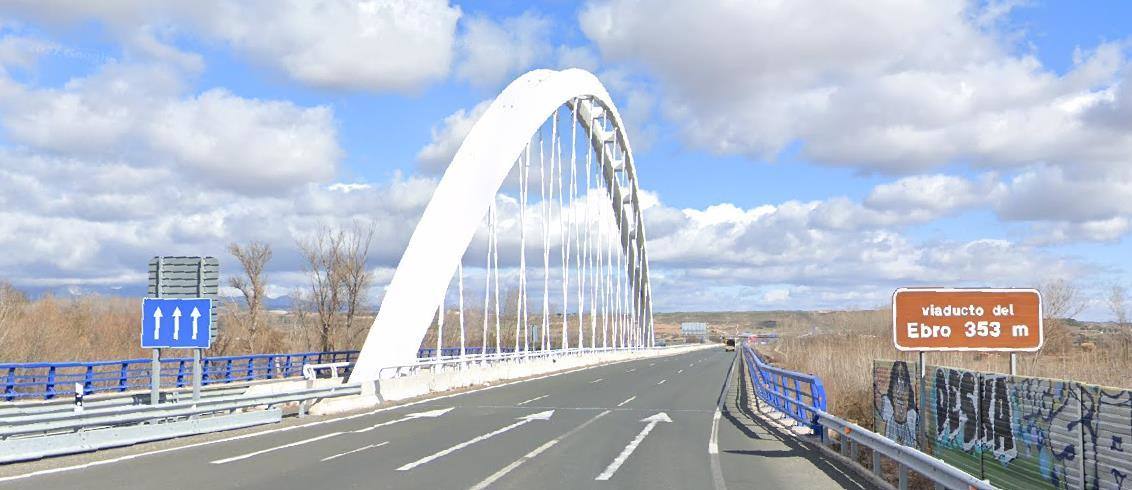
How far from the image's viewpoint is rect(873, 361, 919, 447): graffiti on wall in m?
12.9

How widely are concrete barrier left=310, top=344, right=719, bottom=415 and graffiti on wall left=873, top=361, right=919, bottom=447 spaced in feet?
46.5

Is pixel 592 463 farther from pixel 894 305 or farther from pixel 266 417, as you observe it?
pixel 266 417

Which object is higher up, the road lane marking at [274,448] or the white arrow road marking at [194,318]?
the white arrow road marking at [194,318]

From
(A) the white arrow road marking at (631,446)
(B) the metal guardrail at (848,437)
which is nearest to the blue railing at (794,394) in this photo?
(B) the metal guardrail at (848,437)

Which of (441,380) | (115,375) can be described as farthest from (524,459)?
(115,375)

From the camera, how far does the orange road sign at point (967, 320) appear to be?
521 inches

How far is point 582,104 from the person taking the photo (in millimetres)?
58906

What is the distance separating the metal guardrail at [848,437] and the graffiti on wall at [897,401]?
0.45 meters

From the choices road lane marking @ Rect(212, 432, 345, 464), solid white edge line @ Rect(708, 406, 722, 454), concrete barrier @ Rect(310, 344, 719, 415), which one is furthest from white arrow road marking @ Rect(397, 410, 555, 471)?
concrete barrier @ Rect(310, 344, 719, 415)

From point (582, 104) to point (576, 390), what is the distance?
1116 inches

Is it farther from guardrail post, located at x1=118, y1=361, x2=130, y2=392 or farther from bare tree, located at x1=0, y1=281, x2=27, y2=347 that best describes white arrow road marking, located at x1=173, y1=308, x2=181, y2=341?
bare tree, located at x1=0, y1=281, x2=27, y2=347

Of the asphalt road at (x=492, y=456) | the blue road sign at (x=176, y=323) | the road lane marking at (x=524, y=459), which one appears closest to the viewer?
the road lane marking at (x=524, y=459)

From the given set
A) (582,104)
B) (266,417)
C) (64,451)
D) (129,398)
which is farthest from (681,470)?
(582,104)

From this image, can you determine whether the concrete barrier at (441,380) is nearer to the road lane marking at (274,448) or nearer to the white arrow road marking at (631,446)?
the road lane marking at (274,448)
